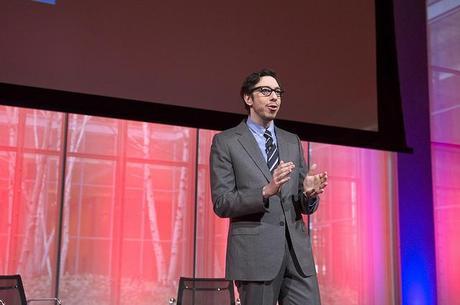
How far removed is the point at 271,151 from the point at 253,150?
0.26ft

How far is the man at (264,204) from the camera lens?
1.93 meters

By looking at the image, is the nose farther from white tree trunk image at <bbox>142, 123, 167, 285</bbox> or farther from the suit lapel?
white tree trunk image at <bbox>142, 123, 167, 285</bbox>

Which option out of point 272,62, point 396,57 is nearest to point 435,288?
point 396,57

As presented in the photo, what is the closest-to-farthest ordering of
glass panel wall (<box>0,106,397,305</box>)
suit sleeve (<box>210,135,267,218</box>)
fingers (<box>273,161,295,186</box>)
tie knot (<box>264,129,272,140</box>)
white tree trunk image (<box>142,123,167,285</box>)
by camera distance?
fingers (<box>273,161,295,186</box>) → suit sleeve (<box>210,135,267,218</box>) → tie knot (<box>264,129,272,140</box>) → glass panel wall (<box>0,106,397,305</box>) → white tree trunk image (<box>142,123,167,285</box>)

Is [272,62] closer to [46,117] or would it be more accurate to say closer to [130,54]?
[130,54]

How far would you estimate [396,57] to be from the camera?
226 inches

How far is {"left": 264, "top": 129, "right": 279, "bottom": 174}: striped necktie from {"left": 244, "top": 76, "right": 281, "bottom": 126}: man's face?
5 cm

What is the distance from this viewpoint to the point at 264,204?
76.7 inches

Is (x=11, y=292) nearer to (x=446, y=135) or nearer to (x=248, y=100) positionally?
(x=248, y=100)

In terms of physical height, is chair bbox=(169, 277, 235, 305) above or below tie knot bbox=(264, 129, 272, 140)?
below

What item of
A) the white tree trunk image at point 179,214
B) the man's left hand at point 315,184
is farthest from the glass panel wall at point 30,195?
the man's left hand at point 315,184

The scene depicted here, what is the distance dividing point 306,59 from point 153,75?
143cm

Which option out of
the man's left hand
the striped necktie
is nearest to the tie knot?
the striped necktie

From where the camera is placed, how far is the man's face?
211 centimetres
